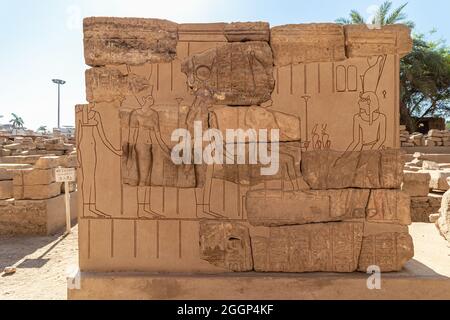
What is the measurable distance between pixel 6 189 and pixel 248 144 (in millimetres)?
5448

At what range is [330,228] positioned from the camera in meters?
2.84

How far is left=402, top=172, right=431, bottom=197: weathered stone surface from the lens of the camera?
6.71 meters

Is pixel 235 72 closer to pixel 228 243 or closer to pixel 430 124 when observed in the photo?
pixel 228 243

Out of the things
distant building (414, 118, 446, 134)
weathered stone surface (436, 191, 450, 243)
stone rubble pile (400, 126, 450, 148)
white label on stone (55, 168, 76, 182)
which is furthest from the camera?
distant building (414, 118, 446, 134)

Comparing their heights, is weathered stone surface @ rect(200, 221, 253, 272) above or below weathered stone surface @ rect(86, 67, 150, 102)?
below

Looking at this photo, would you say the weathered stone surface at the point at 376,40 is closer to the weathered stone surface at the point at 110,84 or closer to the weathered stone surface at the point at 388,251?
the weathered stone surface at the point at 388,251

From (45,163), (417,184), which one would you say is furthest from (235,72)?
(417,184)

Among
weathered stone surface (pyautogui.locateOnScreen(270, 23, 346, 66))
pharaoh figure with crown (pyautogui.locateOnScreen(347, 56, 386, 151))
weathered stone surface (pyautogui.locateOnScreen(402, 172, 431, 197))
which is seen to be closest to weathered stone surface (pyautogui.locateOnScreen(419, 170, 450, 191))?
weathered stone surface (pyautogui.locateOnScreen(402, 172, 431, 197))

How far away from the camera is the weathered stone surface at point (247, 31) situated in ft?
9.22

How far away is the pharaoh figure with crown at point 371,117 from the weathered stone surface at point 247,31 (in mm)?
952

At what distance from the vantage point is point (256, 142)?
2.82 meters

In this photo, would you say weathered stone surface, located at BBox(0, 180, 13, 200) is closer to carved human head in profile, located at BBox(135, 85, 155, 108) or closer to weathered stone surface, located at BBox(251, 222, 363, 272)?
carved human head in profile, located at BBox(135, 85, 155, 108)

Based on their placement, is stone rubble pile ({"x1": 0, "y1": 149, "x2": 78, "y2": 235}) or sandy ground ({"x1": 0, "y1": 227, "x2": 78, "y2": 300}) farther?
stone rubble pile ({"x1": 0, "y1": 149, "x2": 78, "y2": 235})

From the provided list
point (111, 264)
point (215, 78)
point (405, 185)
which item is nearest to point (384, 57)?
point (215, 78)
